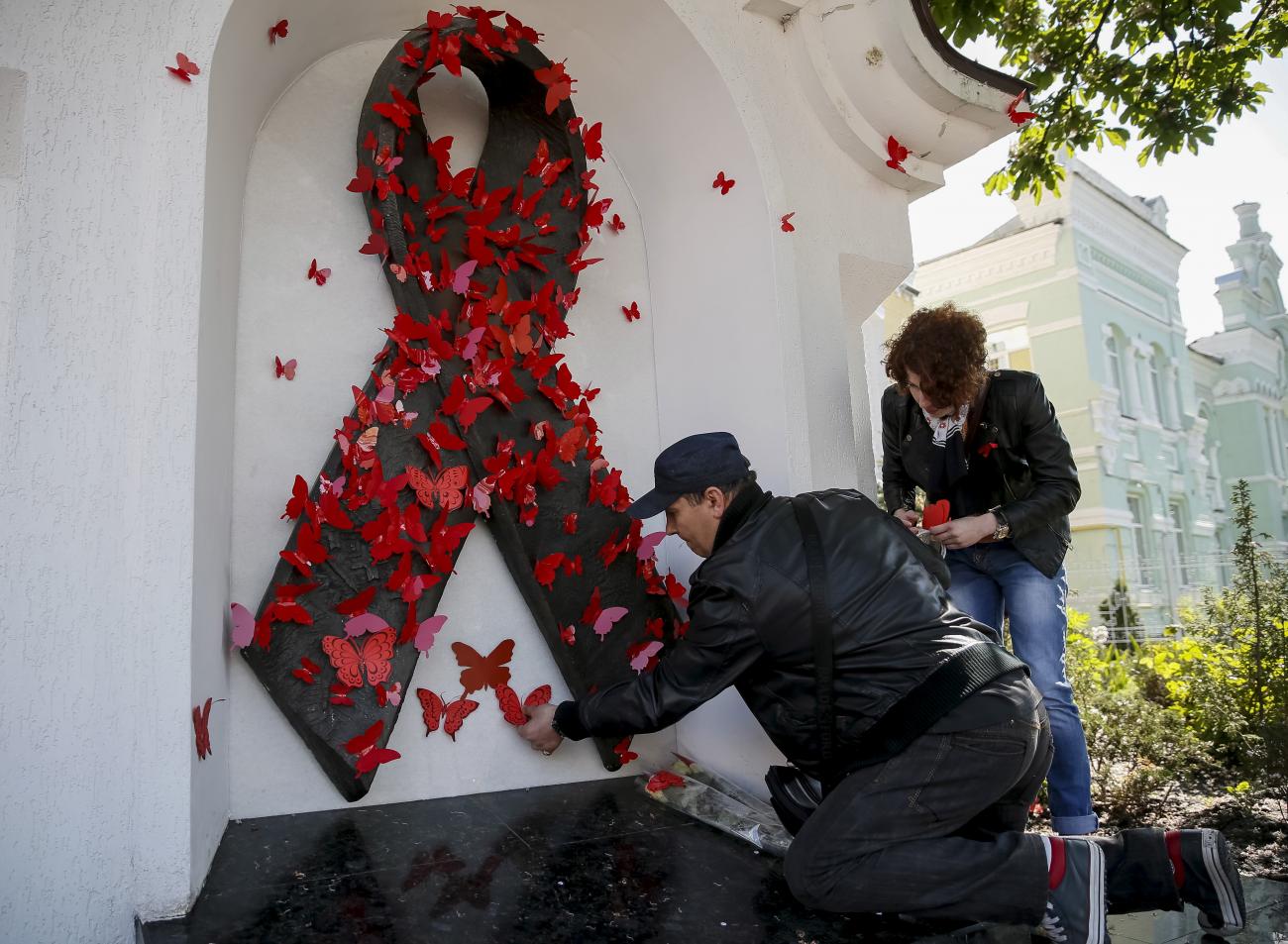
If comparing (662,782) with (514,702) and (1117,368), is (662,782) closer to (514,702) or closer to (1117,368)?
(514,702)

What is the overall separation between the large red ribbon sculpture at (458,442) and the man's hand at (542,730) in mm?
177

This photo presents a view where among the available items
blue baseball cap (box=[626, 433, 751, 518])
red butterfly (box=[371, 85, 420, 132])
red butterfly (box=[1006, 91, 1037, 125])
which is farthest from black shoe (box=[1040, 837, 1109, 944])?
red butterfly (box=[1006, 91, 1037, 125])

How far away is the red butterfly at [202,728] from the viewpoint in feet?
7.64

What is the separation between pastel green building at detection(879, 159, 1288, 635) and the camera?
1906 centimetres

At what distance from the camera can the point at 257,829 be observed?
2801mm

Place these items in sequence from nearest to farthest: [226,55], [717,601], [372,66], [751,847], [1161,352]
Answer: [717,601] < [226,55] < [751,847] < [372,66] < [1161,352]

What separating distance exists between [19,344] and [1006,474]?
9.71 ft

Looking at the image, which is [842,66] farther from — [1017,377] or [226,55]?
[226,55]

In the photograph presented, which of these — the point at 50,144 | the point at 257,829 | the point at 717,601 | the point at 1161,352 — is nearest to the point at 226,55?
the point at 50,144

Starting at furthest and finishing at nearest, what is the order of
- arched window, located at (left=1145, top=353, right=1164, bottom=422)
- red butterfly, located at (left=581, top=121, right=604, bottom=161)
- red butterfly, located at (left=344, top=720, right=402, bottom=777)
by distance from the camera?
arched window, located at (left=1145, top=353, right=1164, bottom=422) → red butterfly, located at (left=581, top=121, right=604, bottom=161) → red butterfly, located at (left=344, top=720, right=402, bottom=777)

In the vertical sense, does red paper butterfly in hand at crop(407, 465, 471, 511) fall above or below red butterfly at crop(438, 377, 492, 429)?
below

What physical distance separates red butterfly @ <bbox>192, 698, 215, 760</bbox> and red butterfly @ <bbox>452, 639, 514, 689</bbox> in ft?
3.02

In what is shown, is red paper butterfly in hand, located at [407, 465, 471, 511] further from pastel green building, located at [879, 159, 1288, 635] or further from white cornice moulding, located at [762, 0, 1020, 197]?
pastel green building, located at [879, 159, 1288, 635]

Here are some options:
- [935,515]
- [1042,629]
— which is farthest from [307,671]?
[1042,629]
